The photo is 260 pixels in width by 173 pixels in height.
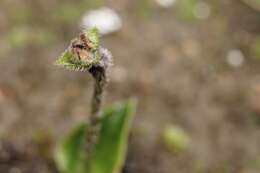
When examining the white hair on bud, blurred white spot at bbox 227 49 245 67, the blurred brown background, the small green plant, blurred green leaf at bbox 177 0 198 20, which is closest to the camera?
the white hair on bud

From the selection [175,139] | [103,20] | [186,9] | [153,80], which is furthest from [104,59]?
[186,9]

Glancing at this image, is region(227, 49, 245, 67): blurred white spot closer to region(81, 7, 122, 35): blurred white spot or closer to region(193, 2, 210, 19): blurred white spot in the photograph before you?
region(193, 2, 210, 19): blurred white spot

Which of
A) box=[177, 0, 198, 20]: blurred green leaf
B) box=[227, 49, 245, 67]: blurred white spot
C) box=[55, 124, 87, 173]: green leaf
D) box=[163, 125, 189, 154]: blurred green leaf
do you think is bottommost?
box=[55, 124, 87, 173]: green leaf

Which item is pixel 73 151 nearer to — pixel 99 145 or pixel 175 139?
pixel 99 145

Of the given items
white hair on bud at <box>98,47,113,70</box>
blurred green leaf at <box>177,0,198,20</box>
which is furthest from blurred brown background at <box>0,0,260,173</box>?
white hair on bud at <box>98,47,113,70</box>

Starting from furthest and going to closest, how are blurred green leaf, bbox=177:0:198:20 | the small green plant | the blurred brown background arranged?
blurred green leaf, bbox=177:0:198:20 → the blurred brown background → the small green plant

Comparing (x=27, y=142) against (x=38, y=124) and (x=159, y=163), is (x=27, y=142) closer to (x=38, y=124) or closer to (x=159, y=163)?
(x=38, y=124)

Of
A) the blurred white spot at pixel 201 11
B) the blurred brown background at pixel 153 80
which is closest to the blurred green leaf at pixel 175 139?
the blurred brown background at pixel 153 80
